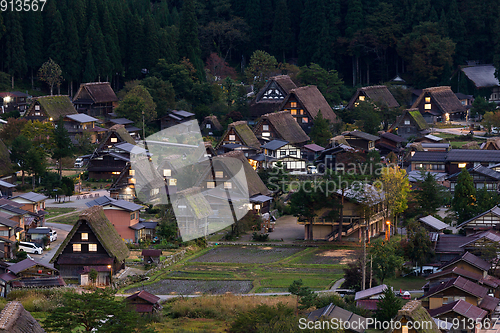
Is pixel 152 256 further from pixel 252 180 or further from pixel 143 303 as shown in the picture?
pixel 252 180

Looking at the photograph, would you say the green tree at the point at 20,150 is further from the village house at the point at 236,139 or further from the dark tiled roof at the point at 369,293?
the dark tiled roof at the point at 369,293

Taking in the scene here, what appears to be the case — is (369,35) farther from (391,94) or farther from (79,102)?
(79,102)

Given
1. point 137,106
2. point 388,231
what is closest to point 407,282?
point 388,231

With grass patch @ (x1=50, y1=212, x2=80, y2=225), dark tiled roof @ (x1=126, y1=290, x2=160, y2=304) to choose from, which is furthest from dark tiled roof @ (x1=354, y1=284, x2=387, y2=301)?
grass patch @ (x1=50, y1=212, x2=80, y2=225)

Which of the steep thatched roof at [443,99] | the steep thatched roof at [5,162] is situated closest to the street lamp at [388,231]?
the steep thatched roof at [5,162]

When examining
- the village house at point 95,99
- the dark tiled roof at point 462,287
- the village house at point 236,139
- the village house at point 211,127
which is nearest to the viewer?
the dark tiled roof at point 462,287
